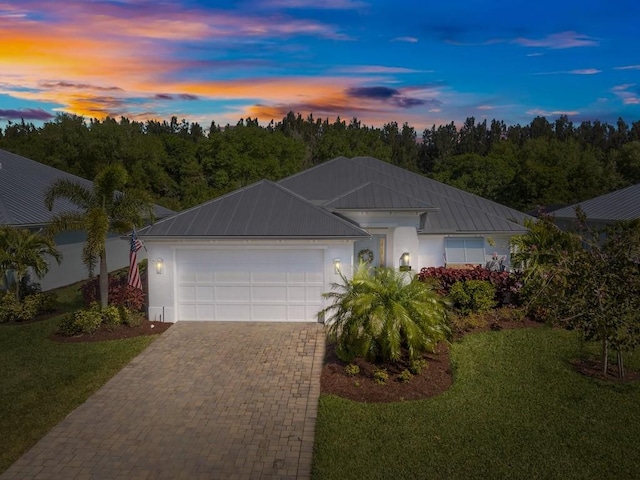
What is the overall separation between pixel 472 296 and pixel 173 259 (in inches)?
365

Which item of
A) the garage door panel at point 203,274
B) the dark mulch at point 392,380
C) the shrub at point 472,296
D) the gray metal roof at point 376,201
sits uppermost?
the gray metal roof at point 376,201

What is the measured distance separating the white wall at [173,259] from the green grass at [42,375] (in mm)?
1483

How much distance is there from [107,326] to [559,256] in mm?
12071

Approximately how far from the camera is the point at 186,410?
28.9ft

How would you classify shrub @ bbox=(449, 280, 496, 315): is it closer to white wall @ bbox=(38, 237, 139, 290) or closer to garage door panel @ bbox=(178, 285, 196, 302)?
garage door panel @ bbox=(178, 285, 196, 302)

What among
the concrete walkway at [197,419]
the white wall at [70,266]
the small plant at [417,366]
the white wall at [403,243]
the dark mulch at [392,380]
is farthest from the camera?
the white wall at [70,266]

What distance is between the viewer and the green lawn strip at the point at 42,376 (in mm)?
8047

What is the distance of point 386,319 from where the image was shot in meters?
9.89

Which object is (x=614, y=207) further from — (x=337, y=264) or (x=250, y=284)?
(x=250, y=284)

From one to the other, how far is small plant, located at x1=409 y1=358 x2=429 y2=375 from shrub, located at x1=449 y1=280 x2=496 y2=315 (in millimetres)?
4493

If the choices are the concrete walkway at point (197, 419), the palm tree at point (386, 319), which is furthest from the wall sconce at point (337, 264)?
the palm tree at point (386, 319)

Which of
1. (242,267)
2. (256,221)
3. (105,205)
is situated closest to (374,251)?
(256,221)

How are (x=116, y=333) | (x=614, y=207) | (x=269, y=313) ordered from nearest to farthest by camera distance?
(x=116, y=333), (x=269, y=313), (x=614, y=207)

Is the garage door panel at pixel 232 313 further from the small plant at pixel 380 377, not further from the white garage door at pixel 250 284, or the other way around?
the small plant at pixel 380 377
